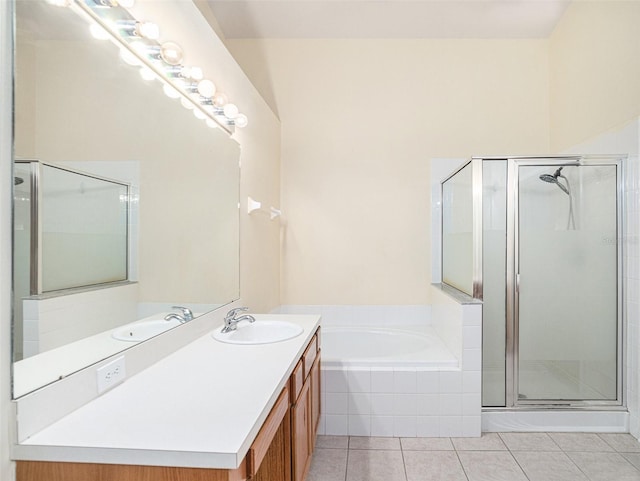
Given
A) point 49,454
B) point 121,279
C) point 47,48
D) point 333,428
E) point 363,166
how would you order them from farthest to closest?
point 363,166, point 333,428, point 121,279, point 47,48, point 49,454

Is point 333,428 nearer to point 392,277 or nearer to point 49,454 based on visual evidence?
point 392,277

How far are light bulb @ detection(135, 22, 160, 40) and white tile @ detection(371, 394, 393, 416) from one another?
7.48 ft

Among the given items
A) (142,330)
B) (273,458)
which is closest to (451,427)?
(273,458)

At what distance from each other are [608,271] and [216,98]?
2.68m

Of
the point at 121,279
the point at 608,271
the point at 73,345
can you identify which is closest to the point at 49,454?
the point at 73,345

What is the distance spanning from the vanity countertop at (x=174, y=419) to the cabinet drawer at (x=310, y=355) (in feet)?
1.18

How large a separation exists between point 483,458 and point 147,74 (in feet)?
8.47

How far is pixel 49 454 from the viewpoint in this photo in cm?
86

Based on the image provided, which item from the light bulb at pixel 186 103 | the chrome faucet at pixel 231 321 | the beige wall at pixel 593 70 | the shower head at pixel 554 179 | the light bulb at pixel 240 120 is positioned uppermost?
the beige wall at pixel 593 70

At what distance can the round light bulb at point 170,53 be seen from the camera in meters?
1.54

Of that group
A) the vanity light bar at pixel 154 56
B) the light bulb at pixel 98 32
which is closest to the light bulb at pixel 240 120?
the vanity light bar at pixel 154 56

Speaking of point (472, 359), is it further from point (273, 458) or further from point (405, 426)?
point (273, 458)

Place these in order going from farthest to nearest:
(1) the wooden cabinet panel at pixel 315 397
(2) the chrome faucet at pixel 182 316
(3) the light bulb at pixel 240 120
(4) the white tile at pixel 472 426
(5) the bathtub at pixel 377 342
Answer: (5) the bathtub at pixel 377 342, (4) the white tile at pixel 472 426, (3) the light bulb at pixel 240 120, (1) the wooden cabinet panel at pixel 315 397, (2) the chrome faucet at pixel 182 316

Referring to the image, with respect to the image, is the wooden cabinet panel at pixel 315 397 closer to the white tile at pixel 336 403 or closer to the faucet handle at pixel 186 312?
the white tile at pixel 336 403
